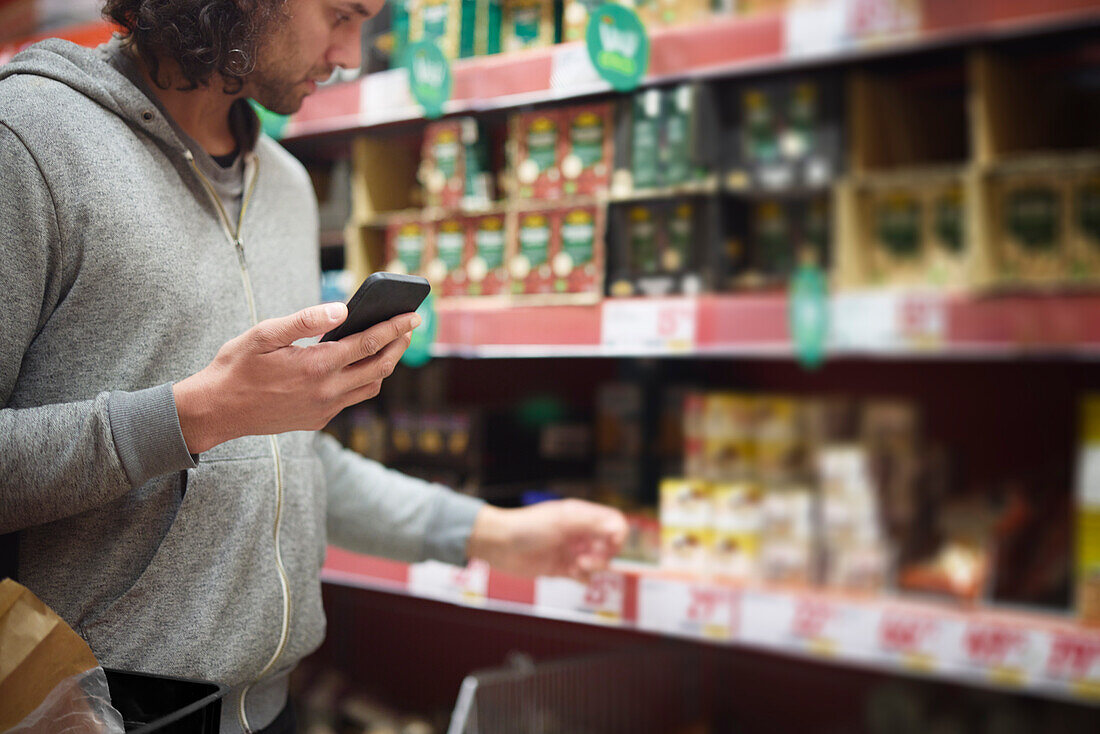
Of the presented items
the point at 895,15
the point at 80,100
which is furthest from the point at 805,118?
the point at 80,100

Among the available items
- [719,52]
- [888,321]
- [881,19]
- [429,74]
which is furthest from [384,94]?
[888,321]

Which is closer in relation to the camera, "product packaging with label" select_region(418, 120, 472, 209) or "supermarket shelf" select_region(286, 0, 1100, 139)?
"supermarket shelf" select_region(286, 0, 1100, 139)

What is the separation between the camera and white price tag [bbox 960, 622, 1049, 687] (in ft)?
3.51

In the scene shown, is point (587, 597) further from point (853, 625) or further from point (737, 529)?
point (853, 625)

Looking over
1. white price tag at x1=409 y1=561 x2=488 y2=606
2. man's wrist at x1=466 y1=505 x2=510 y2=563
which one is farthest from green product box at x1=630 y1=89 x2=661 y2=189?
white price tag at x1=409 y1=561 x2=488 y2=606

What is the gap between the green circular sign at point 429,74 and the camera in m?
1.61

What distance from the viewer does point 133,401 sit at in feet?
2.81

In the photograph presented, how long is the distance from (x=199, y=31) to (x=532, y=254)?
784 mm

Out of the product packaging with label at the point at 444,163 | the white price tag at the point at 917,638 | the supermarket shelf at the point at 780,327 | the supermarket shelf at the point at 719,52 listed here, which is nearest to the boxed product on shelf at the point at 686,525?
the supermarket shelf at the point at 780,327

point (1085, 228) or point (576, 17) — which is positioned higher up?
point (576, 17)

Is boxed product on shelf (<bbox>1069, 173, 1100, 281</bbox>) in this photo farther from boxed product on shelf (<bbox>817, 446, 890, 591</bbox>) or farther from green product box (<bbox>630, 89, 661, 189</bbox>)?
green product box (<bbox>630, 89, 661, 189</bbox>)

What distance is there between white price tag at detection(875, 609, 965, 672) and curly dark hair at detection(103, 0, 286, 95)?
101 centimetres

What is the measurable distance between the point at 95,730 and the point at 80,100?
634 mm

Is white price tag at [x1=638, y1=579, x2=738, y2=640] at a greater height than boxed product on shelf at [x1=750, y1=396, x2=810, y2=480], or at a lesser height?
lesser
